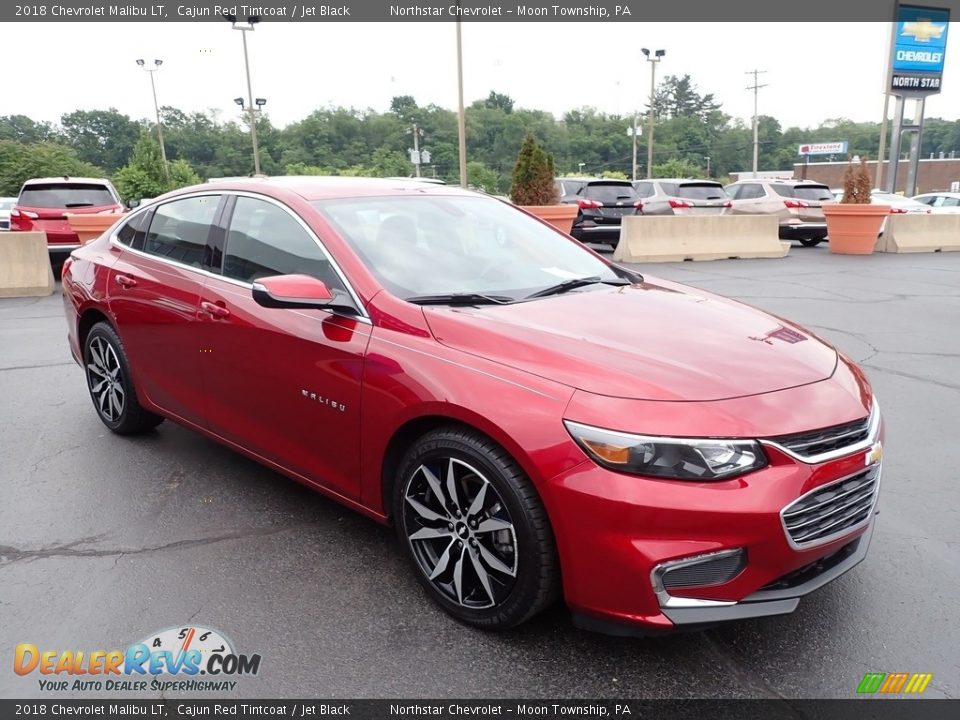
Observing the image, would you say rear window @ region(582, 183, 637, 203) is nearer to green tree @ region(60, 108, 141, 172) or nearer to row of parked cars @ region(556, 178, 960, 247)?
row of parked cars @ region(556, 178, 960, 247)

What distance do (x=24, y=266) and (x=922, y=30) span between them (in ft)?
99.8

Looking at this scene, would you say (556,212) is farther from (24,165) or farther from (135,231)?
Result: (24,165)

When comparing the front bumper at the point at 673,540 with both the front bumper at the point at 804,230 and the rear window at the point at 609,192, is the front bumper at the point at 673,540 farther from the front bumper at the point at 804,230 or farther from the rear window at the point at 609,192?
the front bumper at the point at 804,230

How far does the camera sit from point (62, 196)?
1348 cm

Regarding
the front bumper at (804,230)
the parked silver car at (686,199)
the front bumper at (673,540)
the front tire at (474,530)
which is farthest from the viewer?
the front bumper at (804,230)

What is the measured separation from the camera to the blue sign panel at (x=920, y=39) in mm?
27547

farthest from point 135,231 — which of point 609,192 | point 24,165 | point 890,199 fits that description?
point 24,165

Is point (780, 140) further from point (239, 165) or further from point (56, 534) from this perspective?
point (56, 534)

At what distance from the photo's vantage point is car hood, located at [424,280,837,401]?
2500mm

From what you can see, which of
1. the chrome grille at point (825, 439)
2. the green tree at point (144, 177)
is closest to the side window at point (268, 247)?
the chrome grille at point (825, 439)

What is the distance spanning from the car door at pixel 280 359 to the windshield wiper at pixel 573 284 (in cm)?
82

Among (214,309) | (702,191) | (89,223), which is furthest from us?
(702,191)

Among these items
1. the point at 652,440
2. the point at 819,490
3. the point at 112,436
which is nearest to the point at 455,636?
the point at 652,440

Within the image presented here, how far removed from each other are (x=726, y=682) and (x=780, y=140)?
12127 cm
